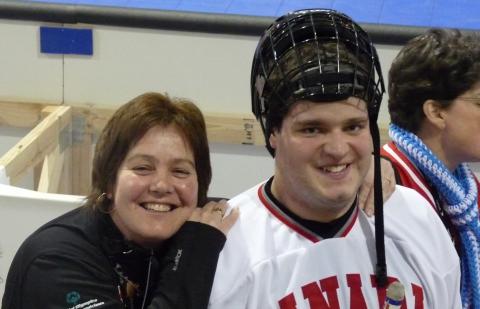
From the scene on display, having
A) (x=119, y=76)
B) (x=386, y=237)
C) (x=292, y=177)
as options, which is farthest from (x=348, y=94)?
(x=119, y=76)

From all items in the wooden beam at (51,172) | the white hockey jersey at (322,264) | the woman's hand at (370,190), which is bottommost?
the wooden beam at (51,172)

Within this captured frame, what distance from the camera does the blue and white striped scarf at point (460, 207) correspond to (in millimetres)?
1462

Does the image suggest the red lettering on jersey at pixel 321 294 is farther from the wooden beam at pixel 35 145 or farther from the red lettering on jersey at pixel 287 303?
the wooden beam at pixel 35 145

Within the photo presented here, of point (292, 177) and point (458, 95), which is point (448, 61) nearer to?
point (458, 95)

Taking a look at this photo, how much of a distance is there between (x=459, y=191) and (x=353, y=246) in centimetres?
43

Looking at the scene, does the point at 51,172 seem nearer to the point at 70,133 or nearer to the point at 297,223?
the point at 70,133

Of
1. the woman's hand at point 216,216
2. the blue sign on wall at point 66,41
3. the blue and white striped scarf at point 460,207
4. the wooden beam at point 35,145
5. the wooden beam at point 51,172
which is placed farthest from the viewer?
the blue sign on wall at point 66,41

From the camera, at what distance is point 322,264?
111 centimetres

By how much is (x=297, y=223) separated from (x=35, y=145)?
4.07 ft

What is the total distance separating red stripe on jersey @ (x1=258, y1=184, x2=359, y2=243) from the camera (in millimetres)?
1131

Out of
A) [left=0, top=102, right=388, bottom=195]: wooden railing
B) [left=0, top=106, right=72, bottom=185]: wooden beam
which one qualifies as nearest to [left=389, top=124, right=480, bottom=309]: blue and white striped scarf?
[left=0, top=102, right=388, bottom=195]: wooden railing

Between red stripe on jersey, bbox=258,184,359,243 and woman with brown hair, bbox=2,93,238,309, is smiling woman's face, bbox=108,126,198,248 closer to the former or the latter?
woman with brown hair, bbox=2,93,238,309

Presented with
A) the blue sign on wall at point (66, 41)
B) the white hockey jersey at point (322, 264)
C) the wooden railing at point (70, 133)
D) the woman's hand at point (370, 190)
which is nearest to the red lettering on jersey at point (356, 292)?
the white hockey jersey at point (322, 264)

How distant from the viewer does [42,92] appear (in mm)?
2539
